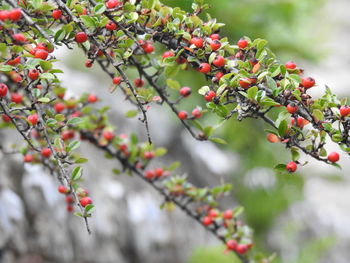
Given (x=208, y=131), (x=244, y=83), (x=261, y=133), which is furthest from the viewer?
(x=261, y=133)

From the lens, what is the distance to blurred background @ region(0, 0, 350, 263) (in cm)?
285

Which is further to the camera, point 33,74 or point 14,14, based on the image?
point 33,74

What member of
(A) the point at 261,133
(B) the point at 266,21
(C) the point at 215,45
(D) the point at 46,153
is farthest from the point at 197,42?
(A) the point at 261,133

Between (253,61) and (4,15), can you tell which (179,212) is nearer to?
(253,61)

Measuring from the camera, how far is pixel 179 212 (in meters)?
3.85

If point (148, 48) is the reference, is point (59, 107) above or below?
below

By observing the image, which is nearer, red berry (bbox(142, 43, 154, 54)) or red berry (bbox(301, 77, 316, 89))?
red berry (bbox(301, 77, 316, 89))

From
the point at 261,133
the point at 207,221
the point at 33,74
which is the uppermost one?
the point at 261,133

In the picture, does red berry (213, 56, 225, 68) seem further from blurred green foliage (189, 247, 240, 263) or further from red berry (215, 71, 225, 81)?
blurred green foliage (189, 247, 240, 263)

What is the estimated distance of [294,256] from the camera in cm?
480

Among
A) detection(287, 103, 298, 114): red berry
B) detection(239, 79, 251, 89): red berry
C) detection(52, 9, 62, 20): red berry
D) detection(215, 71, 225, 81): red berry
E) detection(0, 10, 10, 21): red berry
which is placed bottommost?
detection(0, 10, 10, 21): red berry

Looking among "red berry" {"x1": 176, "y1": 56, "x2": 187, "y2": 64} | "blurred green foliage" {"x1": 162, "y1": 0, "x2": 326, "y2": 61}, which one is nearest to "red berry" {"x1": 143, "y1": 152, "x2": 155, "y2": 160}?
"red berry" {"x1": 176, "y1": 56, "x2": 187, "y2": 64}

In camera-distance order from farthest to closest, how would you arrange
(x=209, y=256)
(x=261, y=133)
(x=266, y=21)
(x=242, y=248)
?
(x=261, y=133), (x=266, y=21), (x=209, y=256), (x=242, y=248)

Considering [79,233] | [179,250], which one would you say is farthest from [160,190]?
[179,250]
